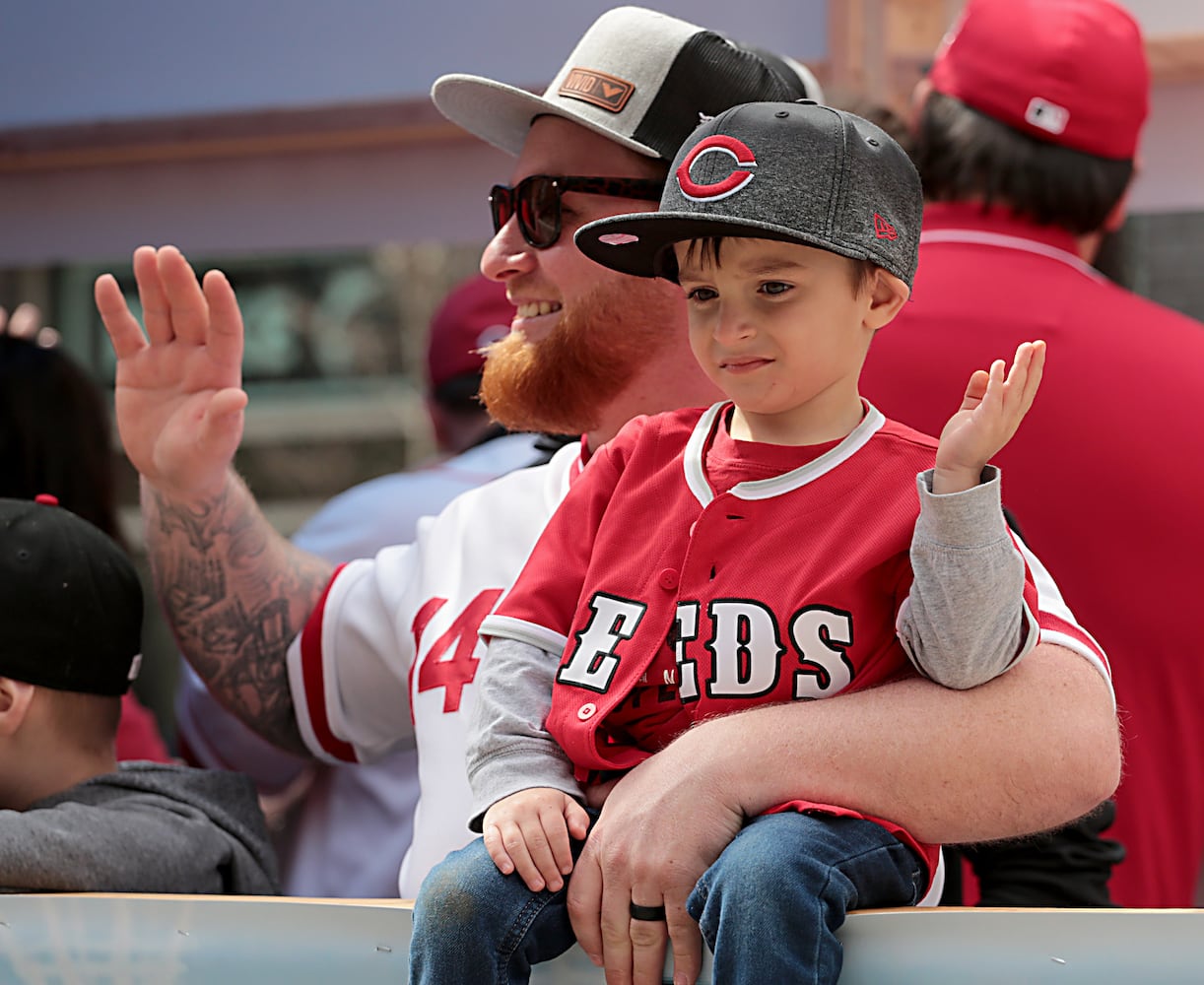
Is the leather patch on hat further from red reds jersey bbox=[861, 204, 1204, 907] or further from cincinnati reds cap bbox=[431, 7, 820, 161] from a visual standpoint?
red reds jersey bbox=[861, 204, 1204, 907]

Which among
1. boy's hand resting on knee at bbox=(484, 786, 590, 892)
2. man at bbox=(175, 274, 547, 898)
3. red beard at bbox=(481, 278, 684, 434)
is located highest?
red beard at bbox=(481, 278, 684, 434)

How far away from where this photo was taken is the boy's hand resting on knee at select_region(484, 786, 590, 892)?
4.76 ft

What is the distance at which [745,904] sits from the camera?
1319 mm

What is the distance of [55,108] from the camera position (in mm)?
4020

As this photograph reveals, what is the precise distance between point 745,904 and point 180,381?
127 cm

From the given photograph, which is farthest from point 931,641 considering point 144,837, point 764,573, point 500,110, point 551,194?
point 500,110

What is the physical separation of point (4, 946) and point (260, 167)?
2.80 metres

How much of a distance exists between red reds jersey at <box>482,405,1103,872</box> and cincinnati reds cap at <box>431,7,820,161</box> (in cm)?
66

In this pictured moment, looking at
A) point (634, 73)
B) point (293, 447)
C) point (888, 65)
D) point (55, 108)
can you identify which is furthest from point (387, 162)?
point (634, 73)

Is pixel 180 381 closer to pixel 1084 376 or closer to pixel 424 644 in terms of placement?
pixel 424 644

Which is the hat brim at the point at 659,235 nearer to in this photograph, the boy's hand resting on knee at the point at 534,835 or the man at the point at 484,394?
the man at the point at 484,394

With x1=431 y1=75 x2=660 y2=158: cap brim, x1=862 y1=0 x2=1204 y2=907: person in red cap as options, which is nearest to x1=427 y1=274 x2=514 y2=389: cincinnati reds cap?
x1=431 y1=75 x2=660 y2=158: cap brim

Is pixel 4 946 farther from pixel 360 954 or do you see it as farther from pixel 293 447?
pixel 293 447

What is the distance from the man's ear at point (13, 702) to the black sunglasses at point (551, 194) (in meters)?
0.87
